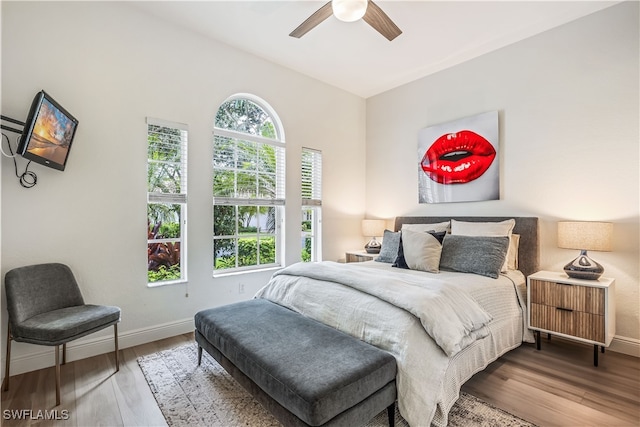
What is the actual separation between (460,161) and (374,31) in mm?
Answer: 1821

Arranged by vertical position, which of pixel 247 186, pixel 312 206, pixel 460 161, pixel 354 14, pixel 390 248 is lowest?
pixel 390 248

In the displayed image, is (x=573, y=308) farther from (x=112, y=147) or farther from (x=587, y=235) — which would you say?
(x=112, y=147)

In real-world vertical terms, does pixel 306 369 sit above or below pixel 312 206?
below

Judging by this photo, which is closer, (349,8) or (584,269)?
(349,8)

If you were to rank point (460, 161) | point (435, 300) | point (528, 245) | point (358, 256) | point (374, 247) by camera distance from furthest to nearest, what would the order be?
point (374, 247) → point (358, 256) → point (460, 161) → point (528, 245) → point (435, 300)

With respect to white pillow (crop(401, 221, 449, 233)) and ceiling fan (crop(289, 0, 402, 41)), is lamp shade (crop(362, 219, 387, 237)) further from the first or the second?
ceiling fan (crop(289, 0, 402, 41))

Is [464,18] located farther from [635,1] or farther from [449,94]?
[635,1]

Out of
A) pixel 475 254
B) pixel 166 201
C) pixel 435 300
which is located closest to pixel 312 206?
pixel 166 201

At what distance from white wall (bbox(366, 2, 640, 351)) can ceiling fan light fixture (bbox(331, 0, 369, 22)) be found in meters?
2.16

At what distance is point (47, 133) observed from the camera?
2258 millimetres

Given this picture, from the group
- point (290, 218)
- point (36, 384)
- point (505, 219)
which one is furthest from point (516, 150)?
point (36, 384)

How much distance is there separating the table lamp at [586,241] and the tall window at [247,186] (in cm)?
299

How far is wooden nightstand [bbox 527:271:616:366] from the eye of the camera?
95.0 inches

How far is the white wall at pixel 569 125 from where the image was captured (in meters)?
2.72
